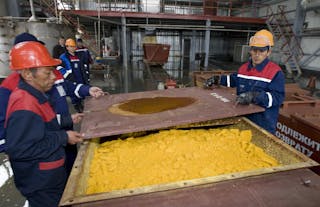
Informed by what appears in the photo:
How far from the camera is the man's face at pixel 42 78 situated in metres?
1.51

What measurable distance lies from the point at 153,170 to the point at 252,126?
1.12m

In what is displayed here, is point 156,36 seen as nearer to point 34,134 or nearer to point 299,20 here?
point 299,20

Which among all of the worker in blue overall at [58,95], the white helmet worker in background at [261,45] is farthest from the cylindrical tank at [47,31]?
the white helmet worker in background at [261,45]

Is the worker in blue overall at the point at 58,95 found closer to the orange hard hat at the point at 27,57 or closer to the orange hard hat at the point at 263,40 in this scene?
the orange hard hat at the point at 27,57

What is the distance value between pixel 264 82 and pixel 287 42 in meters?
12.4

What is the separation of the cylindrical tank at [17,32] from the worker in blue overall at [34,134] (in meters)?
6.14

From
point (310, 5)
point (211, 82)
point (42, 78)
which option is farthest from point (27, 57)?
point (310, 5)

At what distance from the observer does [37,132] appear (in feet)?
4.50

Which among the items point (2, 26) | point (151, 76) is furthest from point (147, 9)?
point (2, 26)

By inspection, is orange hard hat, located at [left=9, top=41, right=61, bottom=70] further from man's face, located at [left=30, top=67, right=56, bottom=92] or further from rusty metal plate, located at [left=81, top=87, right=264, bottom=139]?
rusty metal plate, located at [left=81, top=87, right=264, bottom=139]

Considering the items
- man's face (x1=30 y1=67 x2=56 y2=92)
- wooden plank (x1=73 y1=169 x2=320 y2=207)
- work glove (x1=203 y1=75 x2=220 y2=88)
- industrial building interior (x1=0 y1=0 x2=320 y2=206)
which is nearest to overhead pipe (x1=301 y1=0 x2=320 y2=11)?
industrial building interior (x1=0 y1=0 x2=320 y2=206)

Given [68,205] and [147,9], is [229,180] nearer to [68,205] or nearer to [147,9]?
[68,205]

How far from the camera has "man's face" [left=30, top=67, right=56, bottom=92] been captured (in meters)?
1.51

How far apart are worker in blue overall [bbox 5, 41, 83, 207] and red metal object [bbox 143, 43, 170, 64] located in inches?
382
